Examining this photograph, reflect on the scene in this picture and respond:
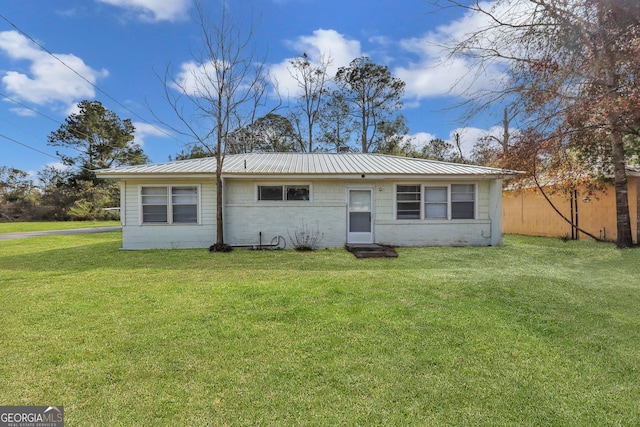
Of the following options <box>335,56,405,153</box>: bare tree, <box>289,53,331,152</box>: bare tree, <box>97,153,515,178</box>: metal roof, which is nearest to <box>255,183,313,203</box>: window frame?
<box>97,153,515,178</box>: metal roof

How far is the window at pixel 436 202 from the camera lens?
10.8 meters

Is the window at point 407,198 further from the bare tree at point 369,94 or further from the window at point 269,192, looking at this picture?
the bare tree at point 369,94

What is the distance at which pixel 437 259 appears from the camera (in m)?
8.13

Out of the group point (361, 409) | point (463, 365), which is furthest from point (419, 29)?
point (361, 409)

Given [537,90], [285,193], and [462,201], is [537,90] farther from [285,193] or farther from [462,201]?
[285,193]

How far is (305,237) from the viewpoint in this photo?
10461mm

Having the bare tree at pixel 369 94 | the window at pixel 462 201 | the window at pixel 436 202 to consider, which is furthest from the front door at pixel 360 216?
the bare tree at pixel 369 94

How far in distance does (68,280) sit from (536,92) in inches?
426

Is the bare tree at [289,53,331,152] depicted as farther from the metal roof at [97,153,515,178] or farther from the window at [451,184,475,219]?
the window at [451,184,475,219]

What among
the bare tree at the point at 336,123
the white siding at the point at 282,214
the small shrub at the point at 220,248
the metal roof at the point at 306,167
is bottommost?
the small shrub at the point at 220,248

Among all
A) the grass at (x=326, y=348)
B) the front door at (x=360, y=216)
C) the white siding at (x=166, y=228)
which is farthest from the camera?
the front door at (x=360, y=216)

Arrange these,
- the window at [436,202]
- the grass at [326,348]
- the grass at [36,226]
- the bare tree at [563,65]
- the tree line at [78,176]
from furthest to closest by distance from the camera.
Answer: the tree line at [78,176]
the grass at [36,226]
the window at [436,202]
the bare tree at [563,65]
the grass at [326,348]

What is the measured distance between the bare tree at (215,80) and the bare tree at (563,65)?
650 cm

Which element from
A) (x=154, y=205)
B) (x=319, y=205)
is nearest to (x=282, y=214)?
(x=319, y=205)
